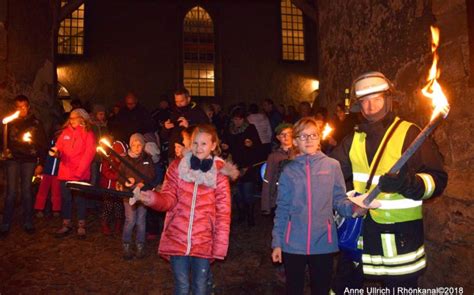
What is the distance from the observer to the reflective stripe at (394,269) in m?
2.64

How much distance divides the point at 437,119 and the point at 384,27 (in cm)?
292

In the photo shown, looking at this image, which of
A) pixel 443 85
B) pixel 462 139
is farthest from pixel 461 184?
pixel 443 85

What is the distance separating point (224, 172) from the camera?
12.0 ft

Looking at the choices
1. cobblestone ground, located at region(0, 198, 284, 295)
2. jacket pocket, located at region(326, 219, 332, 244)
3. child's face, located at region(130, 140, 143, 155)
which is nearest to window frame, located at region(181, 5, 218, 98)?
cobblestone ground, located at region(0, 198, 284, 295)

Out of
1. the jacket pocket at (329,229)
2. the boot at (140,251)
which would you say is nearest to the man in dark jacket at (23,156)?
the boot at (140,251)

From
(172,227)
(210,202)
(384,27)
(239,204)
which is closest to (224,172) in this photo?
(210,202)

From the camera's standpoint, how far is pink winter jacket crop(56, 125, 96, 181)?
20.1 ft

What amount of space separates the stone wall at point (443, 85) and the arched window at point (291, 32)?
15181 millimetres

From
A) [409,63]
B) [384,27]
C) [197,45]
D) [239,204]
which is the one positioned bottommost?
[239,204]

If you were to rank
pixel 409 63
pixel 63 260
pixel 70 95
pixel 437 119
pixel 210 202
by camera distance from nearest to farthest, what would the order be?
pixel 437 119 → pixel 210 202 → pixel 409 63 → pixel 63 260 → pixel 70 95

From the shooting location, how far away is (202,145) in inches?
140

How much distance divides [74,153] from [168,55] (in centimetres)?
1282

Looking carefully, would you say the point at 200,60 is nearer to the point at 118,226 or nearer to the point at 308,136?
the point at 118,226

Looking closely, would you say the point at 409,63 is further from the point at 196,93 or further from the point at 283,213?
the point at 196,93
